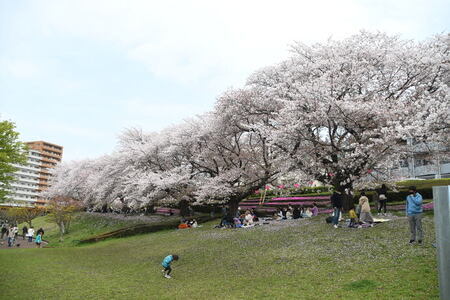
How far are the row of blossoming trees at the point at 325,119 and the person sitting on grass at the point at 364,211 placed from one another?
10.0ft

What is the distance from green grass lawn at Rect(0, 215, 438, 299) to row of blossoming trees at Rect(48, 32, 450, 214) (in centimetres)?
502

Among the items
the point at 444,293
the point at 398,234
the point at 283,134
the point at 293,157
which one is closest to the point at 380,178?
the point at 293,157

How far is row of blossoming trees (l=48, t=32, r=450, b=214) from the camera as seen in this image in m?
21.5

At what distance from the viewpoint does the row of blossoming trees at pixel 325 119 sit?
70.7ft

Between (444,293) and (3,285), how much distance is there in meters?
16.4

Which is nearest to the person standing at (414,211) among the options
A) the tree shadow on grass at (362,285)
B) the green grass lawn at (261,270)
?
the green grass lawn at (261,270)

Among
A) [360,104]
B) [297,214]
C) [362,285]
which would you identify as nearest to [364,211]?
[360,104]

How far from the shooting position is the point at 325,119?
→ 2261cm

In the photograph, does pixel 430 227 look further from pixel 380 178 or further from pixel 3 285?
pixel 3 285


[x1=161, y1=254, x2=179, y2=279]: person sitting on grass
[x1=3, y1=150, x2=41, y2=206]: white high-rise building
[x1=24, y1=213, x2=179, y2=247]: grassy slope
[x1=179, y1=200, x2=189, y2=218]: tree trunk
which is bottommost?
[x1=24, y1=213, x2=179, y2=247]: grassy slope

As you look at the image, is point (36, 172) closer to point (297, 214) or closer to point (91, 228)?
point (91, 228)

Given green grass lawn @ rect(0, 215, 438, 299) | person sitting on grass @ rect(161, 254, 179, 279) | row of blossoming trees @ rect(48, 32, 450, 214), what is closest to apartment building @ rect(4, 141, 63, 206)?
row of blossoming trees @ rect(48, 32, 450, 214)

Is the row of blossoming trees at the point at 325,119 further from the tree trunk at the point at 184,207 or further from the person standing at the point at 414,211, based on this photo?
the person standing at the point at 414,211

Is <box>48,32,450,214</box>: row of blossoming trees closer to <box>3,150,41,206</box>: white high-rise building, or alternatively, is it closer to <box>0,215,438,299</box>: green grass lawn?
<box>0,215,438,299</box>: green grass lawn
